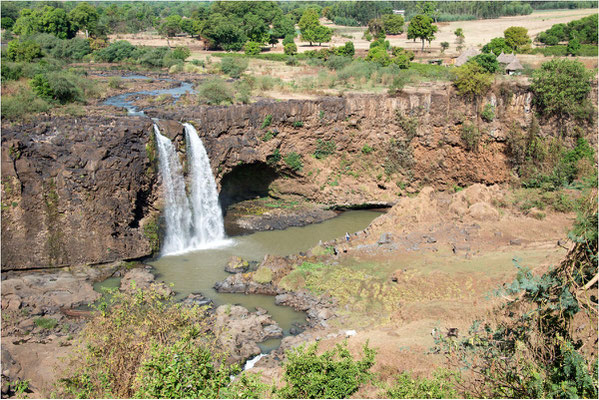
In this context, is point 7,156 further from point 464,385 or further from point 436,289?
point 464,385

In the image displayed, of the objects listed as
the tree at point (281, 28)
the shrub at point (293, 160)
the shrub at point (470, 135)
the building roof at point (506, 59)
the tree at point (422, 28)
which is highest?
→ the tree at point (281, 28)

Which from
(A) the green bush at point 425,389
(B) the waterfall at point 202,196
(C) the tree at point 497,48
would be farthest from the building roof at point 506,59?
(A) the green bush at point 425,389

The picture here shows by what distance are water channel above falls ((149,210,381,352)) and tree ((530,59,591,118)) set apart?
11.9 metres

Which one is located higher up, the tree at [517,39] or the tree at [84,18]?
the tree at [84,18]

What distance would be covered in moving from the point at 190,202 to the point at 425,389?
18636 millimetres

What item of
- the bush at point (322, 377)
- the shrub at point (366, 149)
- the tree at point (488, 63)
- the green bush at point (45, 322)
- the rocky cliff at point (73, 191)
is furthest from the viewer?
the tree at point (488, 63)

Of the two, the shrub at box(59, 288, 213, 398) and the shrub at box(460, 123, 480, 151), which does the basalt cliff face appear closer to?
the shrub at box(460, 123, 480, 151)

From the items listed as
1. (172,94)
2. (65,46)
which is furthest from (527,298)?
(65,46)

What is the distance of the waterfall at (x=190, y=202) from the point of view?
28.2 meters

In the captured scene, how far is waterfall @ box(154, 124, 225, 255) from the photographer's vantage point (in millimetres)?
28219

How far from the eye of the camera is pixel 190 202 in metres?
29.4

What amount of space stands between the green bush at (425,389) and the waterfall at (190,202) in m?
16.4

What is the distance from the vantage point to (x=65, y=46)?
177ft

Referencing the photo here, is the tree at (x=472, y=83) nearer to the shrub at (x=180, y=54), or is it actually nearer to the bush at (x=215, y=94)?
the bush at (x=215, y=94)
